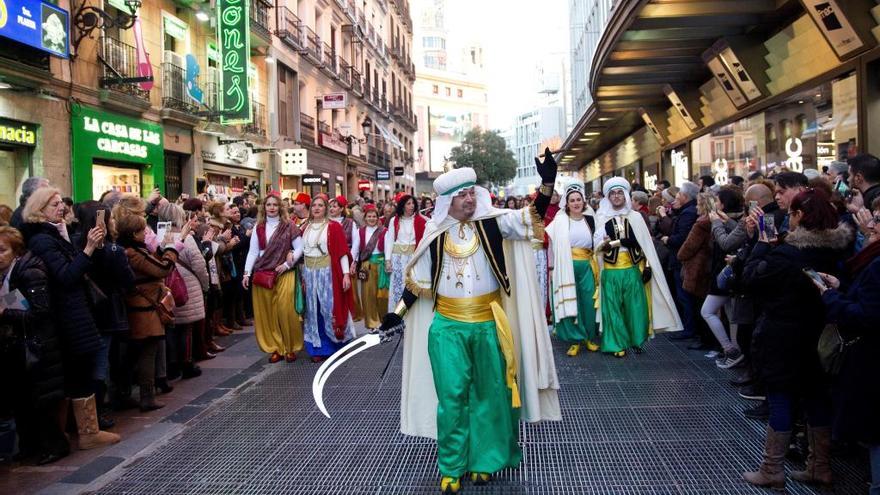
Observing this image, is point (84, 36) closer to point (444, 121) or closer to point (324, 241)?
point (324, 241)

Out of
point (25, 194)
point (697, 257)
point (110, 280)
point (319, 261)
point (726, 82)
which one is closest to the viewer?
point (110, 280)

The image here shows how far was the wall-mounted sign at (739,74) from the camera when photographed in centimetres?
1220

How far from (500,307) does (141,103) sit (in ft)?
42.4

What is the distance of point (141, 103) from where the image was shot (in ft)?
49.8

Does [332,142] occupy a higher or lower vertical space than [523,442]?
higher

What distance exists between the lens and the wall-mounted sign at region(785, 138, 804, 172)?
10.9m

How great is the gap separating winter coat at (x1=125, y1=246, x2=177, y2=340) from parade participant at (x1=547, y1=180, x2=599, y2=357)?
4352 mm

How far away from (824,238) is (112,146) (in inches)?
547

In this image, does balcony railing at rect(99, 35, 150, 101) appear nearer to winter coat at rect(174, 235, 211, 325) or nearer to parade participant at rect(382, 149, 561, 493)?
winter coat at rect(174, 235, 211, 325)

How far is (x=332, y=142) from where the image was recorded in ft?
99.3

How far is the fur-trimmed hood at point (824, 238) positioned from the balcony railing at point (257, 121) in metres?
18.6

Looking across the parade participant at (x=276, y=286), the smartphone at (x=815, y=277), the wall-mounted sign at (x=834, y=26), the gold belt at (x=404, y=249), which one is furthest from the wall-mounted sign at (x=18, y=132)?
the wall-mounted sign at (x=834, y=26)

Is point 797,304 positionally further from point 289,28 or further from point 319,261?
point 289,28

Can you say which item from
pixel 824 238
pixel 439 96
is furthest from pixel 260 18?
pixel 439 96
